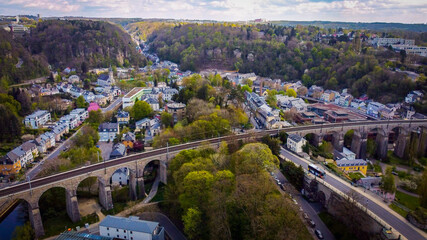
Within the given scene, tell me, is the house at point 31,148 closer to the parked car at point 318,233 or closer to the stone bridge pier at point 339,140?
the parked car at point 318,233

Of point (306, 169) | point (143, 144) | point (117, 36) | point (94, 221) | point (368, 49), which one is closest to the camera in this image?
point (94, 221)

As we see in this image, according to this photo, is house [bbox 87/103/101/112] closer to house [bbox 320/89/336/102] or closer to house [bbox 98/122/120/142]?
house [bbox 98/122/120/142]

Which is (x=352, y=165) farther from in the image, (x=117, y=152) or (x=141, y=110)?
(x=141, y=110)

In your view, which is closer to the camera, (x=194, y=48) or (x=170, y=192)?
(x=170, y=192)

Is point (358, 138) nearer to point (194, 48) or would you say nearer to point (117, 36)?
point (194, 48)

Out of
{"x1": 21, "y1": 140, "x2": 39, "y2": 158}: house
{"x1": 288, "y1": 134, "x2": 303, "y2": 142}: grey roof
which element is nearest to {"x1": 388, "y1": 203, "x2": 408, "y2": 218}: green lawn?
{"x1": 288, "y1": 134, "x2": 303, "y2": 142}: grey roof

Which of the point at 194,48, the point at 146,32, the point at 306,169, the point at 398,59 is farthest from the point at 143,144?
the point at 146,32

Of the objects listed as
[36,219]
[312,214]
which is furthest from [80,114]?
[312,214]
